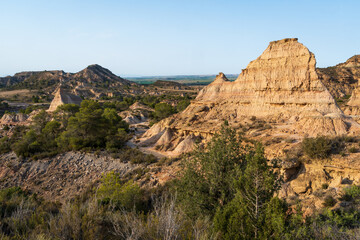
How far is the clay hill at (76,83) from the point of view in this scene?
331 feet

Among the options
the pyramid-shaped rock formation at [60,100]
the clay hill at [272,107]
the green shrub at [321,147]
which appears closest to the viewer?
the green shrub at [321,147]

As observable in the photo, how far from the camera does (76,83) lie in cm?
10894

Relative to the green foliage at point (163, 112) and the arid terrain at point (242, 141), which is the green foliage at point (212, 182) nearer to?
the arid terrain at point (242, 141)

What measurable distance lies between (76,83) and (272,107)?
355 feet

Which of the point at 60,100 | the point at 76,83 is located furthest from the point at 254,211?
the point at 76,83

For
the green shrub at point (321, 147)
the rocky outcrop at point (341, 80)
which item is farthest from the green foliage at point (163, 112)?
the rocky outcrop at point (341, 80)

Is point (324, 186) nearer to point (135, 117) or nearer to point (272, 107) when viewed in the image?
point (272, 107)

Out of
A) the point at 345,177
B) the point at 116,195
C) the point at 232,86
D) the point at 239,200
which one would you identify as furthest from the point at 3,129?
the point at 345,177

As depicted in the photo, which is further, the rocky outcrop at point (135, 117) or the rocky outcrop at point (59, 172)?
the rocky outcrop at point (135, 117)

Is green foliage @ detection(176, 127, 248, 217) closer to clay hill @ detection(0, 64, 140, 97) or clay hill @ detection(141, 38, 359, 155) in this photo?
clay hill @ detection(141, 38, 359, 155)

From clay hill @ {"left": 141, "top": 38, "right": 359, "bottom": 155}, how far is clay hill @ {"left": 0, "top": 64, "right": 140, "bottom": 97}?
242ft

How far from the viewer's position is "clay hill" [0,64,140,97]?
101 m

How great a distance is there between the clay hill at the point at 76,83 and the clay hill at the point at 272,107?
73817 mm

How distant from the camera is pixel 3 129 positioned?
131 ft
